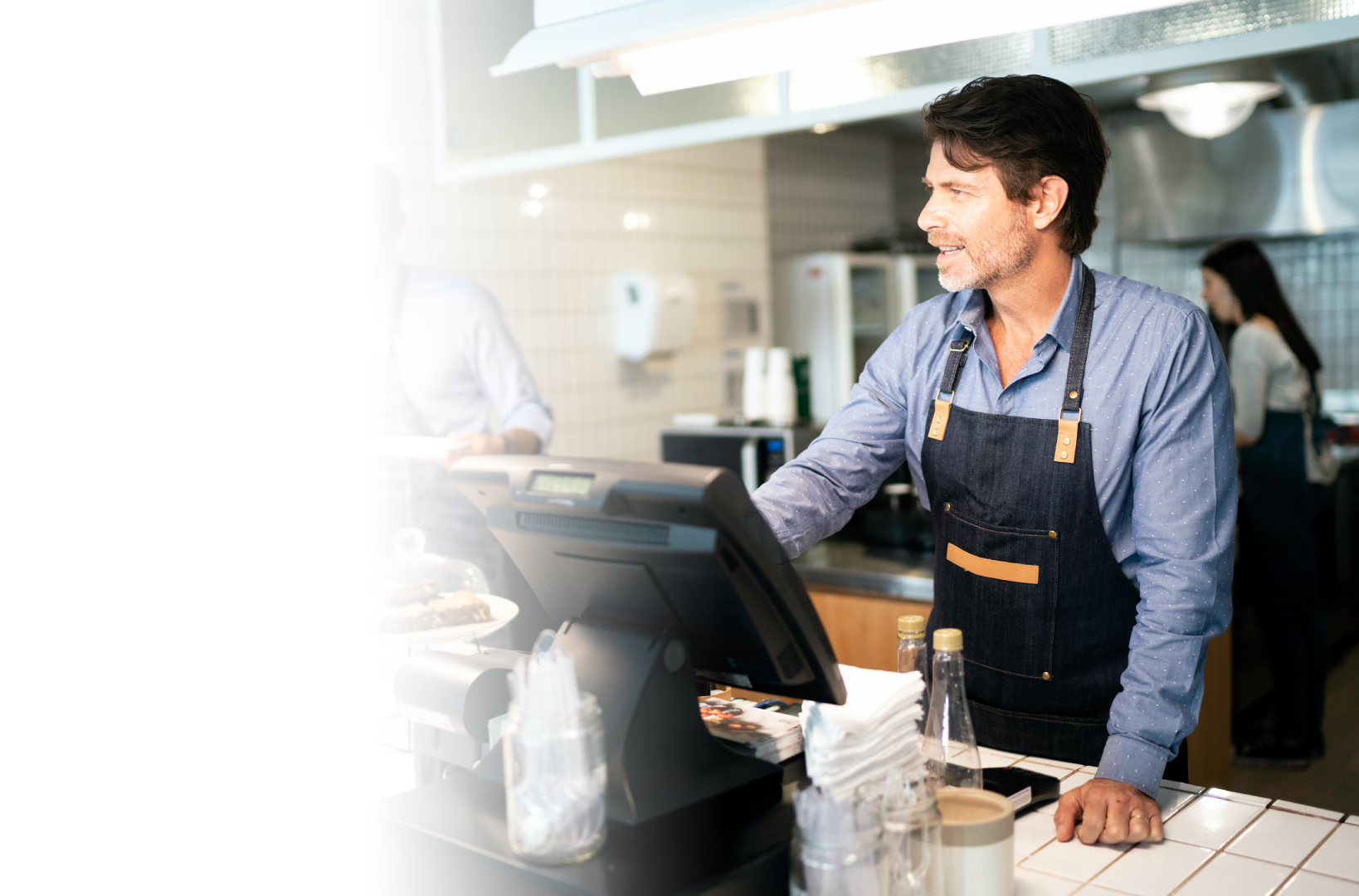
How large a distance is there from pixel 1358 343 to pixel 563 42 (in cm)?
525

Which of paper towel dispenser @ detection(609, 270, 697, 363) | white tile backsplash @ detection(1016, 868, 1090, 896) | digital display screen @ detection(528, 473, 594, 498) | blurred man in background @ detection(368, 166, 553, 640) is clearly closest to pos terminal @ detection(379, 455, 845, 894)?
digital display screen @ detection(528, 473, 594, 498)

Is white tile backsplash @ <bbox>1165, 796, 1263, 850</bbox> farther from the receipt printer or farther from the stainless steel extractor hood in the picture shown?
the stainless steel extractor hood

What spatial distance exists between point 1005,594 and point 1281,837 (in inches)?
21.3

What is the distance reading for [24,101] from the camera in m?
2.56

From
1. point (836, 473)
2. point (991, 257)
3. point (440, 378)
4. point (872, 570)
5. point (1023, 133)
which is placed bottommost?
point (872, 570)

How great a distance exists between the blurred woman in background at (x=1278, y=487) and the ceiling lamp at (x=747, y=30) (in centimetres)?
268

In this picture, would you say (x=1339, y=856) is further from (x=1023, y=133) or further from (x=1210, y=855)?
(x=1023, y=133)

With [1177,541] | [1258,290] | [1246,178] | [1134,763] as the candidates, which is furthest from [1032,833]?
[1246,178]

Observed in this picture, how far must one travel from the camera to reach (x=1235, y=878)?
42.4 inches

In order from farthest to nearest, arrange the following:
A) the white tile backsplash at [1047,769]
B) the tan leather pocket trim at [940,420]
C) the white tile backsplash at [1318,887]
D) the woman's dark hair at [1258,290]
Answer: the woman's dark hair at [1258,290]
the tan leather pocket trim at [940,420]
the white tile backsplash at [1047,769]
the white tile backsplash at [1318,887]

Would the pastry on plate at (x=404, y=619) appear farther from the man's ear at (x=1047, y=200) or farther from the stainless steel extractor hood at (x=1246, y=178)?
the stainless steel extractor hood at (x=1246, y=178)

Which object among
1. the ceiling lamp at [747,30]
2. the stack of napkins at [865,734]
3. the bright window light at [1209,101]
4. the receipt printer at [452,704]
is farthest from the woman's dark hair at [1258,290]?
the receipt printer at [452,704]

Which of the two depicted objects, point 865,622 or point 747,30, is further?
point 865,622

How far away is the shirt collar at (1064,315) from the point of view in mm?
1608
